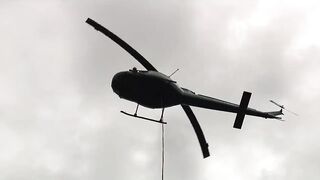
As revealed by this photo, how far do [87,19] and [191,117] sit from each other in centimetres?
1211

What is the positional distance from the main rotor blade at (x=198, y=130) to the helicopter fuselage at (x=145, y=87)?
4.93 metres

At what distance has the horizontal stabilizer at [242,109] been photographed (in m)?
40.8

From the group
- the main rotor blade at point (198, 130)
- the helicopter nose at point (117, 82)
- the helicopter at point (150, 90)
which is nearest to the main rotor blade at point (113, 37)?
the helicopter at point (150, 90)

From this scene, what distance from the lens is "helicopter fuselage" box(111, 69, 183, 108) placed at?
37.2 metres

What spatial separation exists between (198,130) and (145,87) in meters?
9.00

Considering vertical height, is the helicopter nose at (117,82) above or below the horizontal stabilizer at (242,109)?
below

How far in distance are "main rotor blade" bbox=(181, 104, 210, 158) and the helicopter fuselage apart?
4.93m

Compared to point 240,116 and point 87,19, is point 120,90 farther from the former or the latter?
point 240,116

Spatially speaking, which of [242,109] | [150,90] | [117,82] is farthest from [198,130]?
[117,82]

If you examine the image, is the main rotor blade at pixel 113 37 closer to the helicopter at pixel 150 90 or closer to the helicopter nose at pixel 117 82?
the helicopter at pixel 150 90

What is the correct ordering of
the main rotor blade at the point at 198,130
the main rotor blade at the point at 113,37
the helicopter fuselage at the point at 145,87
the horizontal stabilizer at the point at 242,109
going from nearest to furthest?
the helicopter fuselage at the point at 145,87
the main rotor blade at the point at 113,37
the horizontal stabilizer at the point at 242,109
the main rotor blade at the point at 198,130

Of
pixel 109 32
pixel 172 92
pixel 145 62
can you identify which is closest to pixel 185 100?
pixel 172 92

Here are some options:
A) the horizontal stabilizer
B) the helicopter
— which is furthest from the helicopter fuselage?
the horizontal stabilizer

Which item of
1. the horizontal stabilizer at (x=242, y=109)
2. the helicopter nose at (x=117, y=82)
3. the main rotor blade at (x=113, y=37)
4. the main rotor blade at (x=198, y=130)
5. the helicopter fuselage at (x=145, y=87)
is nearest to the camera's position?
the helicopter fuselage at (x=145, y=87)
